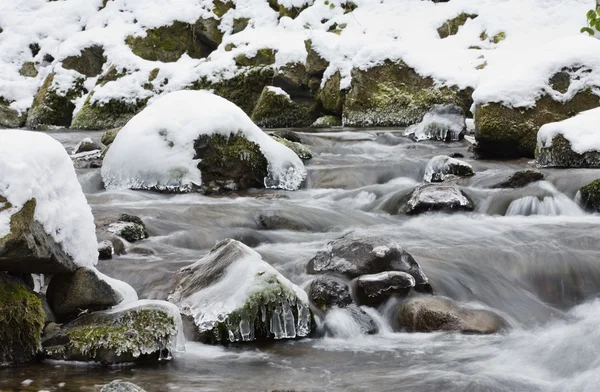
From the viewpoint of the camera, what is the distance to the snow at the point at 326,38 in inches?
535

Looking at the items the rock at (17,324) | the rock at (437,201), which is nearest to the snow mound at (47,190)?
the rock at (17,324)

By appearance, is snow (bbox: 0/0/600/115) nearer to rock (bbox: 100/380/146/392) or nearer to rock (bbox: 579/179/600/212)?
rock (bbox: 579/179/600/212)

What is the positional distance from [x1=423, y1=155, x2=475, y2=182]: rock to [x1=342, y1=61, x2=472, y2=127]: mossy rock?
5.02 metres

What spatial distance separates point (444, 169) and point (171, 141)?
3.49 metres

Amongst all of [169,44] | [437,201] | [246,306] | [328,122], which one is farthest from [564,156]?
[169,44]

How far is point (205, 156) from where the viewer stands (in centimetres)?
787

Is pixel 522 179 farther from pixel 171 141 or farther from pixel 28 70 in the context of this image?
pixel 28 70

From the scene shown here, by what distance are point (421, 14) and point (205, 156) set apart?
1262cm

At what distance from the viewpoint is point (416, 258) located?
5.31m

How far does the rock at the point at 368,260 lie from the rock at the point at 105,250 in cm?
162

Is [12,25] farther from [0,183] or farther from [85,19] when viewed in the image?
[0,183]

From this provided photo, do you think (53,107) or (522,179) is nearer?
(522,179)

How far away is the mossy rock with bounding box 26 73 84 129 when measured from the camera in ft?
56.7

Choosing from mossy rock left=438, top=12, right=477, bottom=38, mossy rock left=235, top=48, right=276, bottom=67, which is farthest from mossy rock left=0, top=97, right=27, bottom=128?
mossy rock left=438, top=12, right=477, bottom=38
